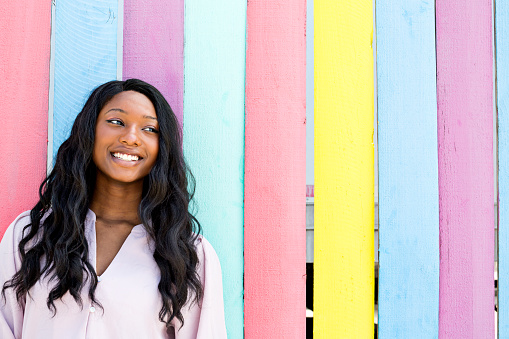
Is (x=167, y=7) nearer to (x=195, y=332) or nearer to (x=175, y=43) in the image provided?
(x=175, y=43)

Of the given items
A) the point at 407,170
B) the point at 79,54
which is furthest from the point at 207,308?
the point at 79,54

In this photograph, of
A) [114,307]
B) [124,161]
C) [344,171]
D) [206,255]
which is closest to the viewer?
[114,307]

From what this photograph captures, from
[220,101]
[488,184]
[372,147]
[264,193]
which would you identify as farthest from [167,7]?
[488,184]

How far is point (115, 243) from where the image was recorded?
2.10m

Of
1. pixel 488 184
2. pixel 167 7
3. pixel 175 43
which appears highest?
pixel 167 7

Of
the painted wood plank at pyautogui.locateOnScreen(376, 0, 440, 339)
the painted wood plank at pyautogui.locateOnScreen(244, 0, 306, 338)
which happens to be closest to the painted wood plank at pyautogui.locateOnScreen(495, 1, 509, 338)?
the painted wood plank at pyautogui.locateOnScreen(376, 0, 440, 339)

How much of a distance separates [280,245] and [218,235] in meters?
0.31

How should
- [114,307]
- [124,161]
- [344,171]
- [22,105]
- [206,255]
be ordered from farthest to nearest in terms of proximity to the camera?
1. [344,171]
2. [22,105]
3. [206,255]
4. [124,161]
5. [114,307]

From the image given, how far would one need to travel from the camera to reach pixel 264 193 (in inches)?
94.7

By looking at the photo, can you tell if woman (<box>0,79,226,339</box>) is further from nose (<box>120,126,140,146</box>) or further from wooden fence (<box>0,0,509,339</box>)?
wooden fence (<box>0,0,509,339</box>)

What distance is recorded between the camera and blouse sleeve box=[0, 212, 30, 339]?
1974 millimetres

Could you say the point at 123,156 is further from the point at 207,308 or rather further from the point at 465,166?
the point at 465,166

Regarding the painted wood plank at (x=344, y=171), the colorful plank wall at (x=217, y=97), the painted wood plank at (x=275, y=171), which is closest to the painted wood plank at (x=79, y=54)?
the colorful plank wall at (x=217, y=97)

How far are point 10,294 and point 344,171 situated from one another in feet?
5.23
